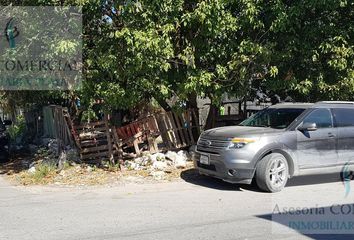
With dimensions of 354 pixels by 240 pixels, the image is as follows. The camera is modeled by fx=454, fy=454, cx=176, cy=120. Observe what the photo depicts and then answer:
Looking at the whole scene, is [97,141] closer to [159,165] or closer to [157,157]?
[157,157]

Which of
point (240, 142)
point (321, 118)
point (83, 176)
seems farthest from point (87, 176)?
point (321, 118)

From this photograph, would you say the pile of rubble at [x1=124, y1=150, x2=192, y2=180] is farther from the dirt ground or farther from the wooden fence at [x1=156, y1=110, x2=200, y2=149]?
the wooden fence at [x1=156, y1=110, x2=200, y2=149]

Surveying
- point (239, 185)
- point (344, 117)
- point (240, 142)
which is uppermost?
point (344, 117)

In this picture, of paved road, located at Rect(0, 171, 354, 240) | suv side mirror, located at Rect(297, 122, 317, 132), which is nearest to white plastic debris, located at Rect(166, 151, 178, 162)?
paved road, located at Rect(0, 171, 354, 240)

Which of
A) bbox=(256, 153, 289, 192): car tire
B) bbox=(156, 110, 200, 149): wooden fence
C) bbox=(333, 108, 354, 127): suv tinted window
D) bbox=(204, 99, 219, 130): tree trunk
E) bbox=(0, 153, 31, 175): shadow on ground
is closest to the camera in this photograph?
bbox=(256, 153, 289, 192): car tire

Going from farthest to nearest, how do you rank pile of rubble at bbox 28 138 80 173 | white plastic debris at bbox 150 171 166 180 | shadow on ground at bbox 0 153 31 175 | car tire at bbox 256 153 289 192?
shadow on ground at bbox 0 153 31 175 → pile of rubble at bbox 28 138 80 173 → white plastic debris at bbox 150 171 166 180 → car tire at bbox 256 153 289 192

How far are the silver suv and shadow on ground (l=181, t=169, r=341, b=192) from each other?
1.52 ft

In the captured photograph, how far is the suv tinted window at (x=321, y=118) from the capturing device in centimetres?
961

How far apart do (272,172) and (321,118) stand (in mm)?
1770

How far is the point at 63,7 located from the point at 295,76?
6.15 metres

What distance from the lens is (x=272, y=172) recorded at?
902 cm

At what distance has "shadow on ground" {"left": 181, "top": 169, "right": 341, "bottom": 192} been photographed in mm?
9617

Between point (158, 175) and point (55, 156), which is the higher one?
point (55, 156)

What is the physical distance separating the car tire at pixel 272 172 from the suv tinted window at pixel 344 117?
1731 mm
